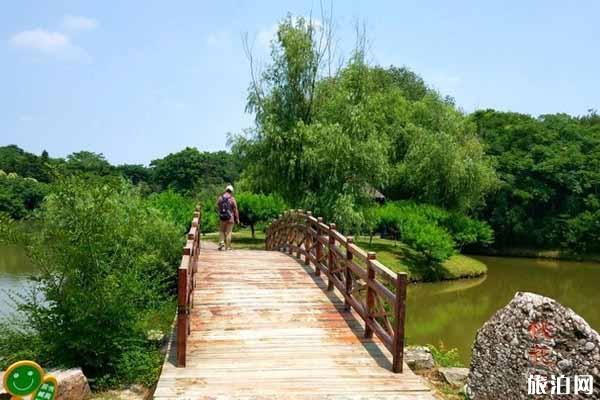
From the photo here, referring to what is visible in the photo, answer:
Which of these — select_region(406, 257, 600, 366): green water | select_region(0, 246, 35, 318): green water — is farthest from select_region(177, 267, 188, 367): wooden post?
select_region(0, 246, 35, 318): green water

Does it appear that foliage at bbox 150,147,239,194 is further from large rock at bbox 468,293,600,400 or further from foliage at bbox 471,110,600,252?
large rock at bbox 468,293,600,400

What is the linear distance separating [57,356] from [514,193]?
3281 cm

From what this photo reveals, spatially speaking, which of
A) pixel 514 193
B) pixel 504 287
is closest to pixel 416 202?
pixel 504 287

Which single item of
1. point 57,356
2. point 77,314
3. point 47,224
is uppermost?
point 47,224

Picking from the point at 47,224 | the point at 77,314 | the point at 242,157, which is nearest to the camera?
the point at 77,314

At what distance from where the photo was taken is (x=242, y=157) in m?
20.0

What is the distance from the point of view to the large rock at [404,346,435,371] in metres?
6.55

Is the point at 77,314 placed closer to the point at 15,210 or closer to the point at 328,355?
the point at 328,355

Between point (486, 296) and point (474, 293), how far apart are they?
74 cm

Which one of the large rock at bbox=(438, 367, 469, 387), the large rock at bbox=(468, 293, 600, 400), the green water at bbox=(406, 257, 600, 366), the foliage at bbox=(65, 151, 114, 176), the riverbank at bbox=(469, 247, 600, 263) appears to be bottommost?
the green water at bbox=(406, 257, 600, 366)

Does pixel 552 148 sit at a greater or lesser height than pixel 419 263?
greater

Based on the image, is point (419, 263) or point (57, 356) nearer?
point (57, 356)

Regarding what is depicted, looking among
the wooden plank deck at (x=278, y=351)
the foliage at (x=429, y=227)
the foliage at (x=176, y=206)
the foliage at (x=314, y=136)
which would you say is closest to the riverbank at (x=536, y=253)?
the foliage at (x=429, y=227)

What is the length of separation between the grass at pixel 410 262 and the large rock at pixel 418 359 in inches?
642
